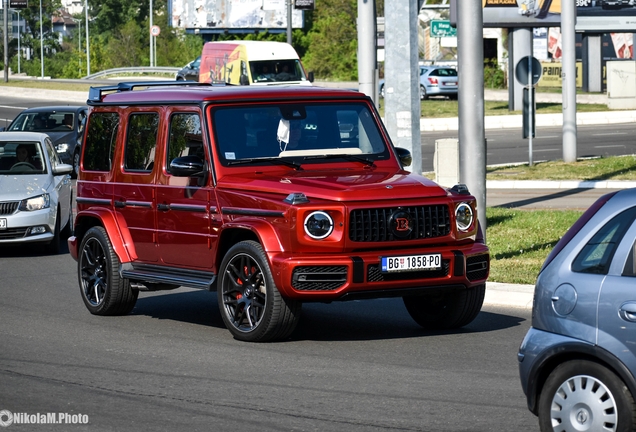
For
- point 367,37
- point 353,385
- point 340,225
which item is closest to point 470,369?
point 353,385

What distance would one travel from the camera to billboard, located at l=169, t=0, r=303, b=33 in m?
96.4

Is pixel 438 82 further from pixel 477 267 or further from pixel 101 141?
pixel 477 267

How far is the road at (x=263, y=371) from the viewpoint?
7.03 m

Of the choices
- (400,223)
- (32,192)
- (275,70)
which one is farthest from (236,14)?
(400,223)

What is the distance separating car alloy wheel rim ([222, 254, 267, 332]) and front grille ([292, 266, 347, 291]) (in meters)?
0.34

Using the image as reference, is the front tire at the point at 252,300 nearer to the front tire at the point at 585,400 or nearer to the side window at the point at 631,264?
the front tire at the point at 585,400

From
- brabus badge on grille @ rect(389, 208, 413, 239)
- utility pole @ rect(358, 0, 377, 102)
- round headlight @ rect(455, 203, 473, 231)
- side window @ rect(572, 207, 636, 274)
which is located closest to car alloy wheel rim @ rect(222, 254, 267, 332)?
brabus badge on grille @ rect(389, 208, 413, 239)

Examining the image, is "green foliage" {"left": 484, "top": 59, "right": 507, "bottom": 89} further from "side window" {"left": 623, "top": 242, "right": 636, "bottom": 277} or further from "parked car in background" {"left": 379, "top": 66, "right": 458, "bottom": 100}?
"side window" {"left": 623, "top": 242, "right": 636, "bottom": 277}

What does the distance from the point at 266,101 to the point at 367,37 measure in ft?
28.1

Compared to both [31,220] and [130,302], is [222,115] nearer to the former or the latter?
[130,302]

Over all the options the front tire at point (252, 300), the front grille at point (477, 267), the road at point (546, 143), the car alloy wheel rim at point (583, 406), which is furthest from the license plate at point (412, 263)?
the road at point (546, 143)

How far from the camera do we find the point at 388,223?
9.28 m

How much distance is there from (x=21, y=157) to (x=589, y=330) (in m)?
12.5

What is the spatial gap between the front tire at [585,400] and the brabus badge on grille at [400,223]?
3432 mm
